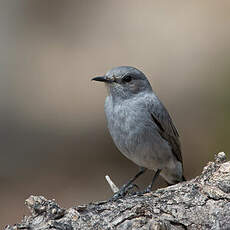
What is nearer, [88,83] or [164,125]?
[164,125]

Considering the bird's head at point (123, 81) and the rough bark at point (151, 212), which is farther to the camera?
the bird's head at point (123, 81)

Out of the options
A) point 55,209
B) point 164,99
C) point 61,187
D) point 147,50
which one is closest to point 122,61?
point 147,50

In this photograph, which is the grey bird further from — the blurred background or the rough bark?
the blurred background

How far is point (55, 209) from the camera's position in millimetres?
4402

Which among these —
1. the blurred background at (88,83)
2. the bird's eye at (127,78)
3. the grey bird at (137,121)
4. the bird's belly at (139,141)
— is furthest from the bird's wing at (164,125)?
the blurred background at (88,83)

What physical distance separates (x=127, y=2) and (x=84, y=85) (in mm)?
3328

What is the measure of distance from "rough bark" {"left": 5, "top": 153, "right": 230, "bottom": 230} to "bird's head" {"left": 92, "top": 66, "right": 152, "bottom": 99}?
1.84 metres

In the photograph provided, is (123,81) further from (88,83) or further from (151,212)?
(88,83)

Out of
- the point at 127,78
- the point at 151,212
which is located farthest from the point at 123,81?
the point at 151,212

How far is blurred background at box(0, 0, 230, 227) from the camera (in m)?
11.5

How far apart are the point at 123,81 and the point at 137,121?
1.71 ft

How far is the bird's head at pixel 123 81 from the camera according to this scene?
641cm

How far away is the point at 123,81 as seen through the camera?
21.3ft

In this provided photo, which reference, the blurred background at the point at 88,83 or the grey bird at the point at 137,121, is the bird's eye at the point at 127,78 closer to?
the grey bird at the point at 137,121
